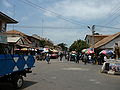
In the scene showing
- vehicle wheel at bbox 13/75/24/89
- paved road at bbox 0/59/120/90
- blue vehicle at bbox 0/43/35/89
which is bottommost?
paved road at bbox 0/59/120/90

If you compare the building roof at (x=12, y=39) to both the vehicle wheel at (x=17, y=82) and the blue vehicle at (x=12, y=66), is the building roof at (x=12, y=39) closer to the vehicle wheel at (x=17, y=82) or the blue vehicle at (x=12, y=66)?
the blue vehicle at (x=12, y=66)

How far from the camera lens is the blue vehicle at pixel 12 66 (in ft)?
24.5

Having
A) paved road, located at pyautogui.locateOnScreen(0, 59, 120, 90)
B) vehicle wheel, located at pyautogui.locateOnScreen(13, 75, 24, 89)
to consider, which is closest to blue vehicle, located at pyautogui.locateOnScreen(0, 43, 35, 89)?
vehicle wheel, located at pyautogui.locateOnScreen(13, 75, 24, 89)

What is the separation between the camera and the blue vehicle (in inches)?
294

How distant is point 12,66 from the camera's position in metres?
8.17

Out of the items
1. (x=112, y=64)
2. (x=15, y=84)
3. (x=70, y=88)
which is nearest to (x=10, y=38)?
(x=15, y=84)

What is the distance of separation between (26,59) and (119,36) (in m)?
28.3

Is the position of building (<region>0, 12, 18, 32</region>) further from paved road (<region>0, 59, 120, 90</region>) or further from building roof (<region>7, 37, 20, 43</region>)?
building roof (<region>7, 37, 20, 43</region>)

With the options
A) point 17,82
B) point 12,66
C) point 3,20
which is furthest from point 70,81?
point 3,20

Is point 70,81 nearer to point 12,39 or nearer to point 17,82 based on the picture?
point 17,82

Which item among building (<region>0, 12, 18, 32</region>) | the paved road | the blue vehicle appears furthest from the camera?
building (<region>0, 12, 18, 32</region>)

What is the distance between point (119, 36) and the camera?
35.0 m

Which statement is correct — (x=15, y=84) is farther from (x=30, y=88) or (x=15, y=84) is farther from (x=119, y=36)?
(x=119, y=36)

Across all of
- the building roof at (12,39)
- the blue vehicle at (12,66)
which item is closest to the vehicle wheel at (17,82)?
the blue vehicle at (12,66)
